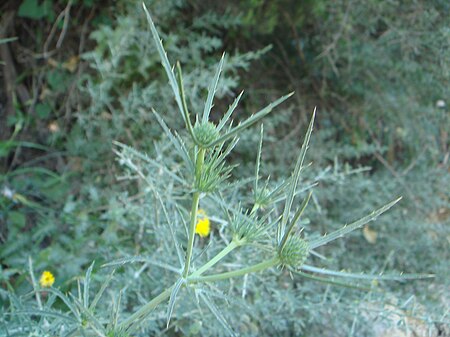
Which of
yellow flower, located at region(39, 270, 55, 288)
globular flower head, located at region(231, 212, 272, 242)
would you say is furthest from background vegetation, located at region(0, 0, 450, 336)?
globular flower head, located at region(231, 212, 272, 242)

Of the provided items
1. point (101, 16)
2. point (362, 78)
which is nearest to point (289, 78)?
point (362, 78)

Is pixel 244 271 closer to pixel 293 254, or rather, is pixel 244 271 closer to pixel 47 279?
pixel 293 254

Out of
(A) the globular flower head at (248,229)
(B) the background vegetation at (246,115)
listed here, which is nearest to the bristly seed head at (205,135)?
(A) the globular flower head at (248,229)

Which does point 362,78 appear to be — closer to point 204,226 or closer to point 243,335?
point 204,226

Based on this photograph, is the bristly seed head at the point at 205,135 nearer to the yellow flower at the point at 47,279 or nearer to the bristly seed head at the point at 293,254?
the bristly seed head at the point at 293,254

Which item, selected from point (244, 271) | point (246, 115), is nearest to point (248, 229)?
point (244, 271)

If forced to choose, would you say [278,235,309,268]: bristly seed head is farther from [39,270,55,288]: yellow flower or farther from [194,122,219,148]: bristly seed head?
[39,270,55,288]: yellow flower

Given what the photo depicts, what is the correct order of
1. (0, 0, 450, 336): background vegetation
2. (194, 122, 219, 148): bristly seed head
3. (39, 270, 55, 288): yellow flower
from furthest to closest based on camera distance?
(0, 0, 450, 336): background vegetation, (39, 270, 55, 288): yellow flower, (194, 122, 219, 148): bristly seed head
